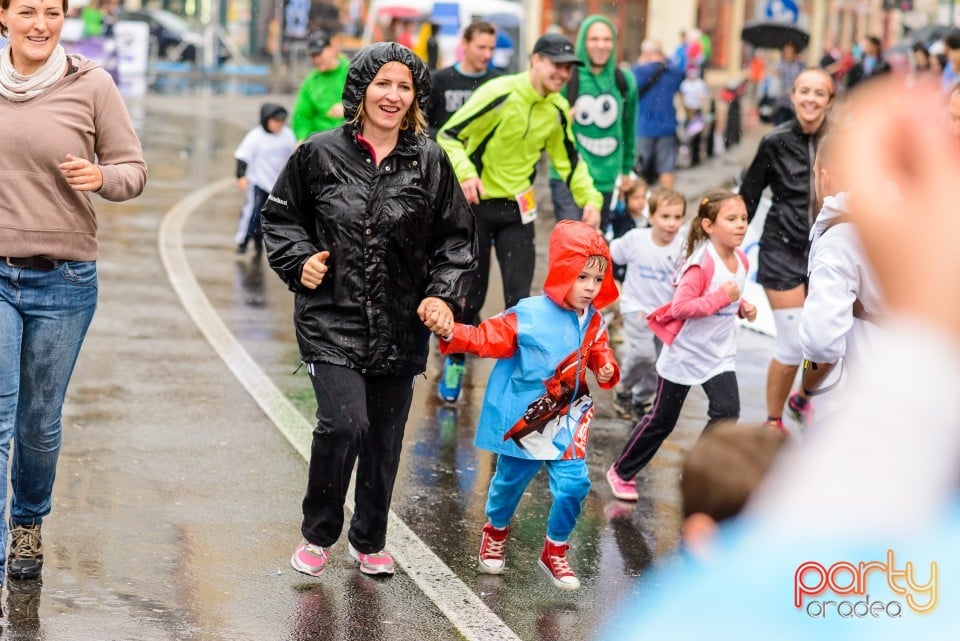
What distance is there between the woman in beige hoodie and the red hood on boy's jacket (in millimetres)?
1517

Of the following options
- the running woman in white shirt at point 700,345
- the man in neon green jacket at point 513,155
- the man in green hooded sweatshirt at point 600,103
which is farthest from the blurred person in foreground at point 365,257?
the man in green hooded sweatshirt at point 600,103

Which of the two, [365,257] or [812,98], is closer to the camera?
[365,257]

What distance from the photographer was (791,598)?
187 cm

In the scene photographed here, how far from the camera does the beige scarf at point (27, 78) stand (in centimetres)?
472

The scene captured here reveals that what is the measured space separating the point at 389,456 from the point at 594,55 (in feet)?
16.6

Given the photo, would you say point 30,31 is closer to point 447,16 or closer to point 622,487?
point 622,487

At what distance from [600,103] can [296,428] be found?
3.53 meters

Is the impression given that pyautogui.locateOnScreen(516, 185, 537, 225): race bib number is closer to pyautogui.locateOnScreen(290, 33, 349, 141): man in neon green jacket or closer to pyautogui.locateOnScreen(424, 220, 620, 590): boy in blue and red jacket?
pyautogui.locateOnScreen(424, 220, 620, 590): boy in blue and red jacket

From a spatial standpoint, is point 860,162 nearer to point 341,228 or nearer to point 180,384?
point 341,228

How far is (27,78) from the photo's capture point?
4.75 metres

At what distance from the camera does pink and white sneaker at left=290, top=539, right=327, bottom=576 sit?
5.37 metres

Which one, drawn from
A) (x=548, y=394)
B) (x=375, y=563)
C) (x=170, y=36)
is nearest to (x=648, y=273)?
(x=548, y=394)

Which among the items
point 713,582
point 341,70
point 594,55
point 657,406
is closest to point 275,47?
point 341,70

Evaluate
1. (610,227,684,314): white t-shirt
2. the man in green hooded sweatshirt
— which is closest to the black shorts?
(610,227,684,314): white t-shirt
